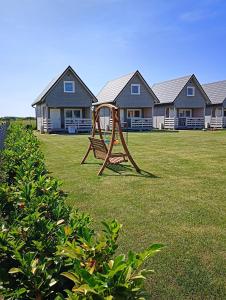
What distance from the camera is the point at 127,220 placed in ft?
17.5

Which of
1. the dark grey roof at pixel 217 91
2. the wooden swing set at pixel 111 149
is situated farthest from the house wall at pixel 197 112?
the wooden swing set at pixel 111 149

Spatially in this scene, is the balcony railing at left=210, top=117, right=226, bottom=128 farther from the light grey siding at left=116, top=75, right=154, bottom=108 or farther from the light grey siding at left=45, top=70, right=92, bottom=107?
the light grey siding at left=45, top=70, right=92, bottom=107

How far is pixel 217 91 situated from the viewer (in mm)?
40312

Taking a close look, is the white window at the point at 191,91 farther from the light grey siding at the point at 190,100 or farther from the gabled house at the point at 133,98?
the gabled house at the point at 133,98

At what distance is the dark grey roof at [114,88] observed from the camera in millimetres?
34597

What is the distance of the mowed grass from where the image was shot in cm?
353

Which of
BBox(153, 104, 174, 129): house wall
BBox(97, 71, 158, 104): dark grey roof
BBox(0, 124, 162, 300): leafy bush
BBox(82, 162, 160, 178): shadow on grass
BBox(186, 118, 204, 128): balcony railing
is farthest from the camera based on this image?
BBox(153, 104, 174, 129): house wall

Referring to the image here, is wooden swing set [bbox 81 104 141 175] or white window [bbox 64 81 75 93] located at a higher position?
white window [bbox 64 81 75 93]

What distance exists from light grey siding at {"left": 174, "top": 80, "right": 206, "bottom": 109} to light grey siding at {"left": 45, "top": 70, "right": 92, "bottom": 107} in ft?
37.1

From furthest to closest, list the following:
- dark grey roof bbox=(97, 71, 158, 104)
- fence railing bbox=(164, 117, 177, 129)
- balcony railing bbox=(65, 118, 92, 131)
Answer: fence railing bbox=(164, 117, 177, 129)
dark grey roof bbox=(97, 71, 158, 104)
balcony railing bbox=(65, 118, 92, 131)

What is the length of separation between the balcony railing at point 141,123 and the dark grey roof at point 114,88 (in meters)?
2.91

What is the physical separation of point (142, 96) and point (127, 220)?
31.1 m

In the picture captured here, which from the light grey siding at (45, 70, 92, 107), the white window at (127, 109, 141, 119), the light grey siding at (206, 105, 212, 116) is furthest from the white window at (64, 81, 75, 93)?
the light grey siding at (206, 105, 212, 116)

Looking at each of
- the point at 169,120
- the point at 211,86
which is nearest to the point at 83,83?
the point at 169,120
